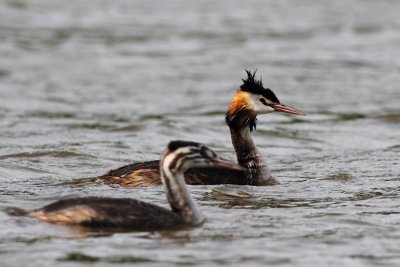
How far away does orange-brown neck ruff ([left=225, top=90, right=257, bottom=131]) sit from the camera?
14.7 meters

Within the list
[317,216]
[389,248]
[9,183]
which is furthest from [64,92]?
[389,248]

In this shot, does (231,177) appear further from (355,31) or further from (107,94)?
(355,31)

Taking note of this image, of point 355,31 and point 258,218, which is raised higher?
point 355,31

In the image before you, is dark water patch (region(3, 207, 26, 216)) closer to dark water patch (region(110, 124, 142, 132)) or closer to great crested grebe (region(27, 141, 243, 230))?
great crested grebe (region(27, 141, 243, 230))

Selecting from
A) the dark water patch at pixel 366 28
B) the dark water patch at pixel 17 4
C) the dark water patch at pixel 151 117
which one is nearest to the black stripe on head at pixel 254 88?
the dark water patch at pixel 151 117

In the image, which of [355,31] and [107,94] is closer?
[107,94]

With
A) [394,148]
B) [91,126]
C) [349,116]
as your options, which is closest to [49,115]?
[91,126]

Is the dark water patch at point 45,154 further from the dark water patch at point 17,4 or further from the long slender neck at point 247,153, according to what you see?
the dark water patch at point 17,4

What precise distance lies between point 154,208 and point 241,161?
357 cm

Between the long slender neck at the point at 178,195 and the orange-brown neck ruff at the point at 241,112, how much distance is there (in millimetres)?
3227

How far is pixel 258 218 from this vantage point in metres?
12.3

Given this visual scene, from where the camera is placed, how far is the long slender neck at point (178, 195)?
38.1 ft

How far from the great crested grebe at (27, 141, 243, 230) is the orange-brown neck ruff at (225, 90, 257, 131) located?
3.04m

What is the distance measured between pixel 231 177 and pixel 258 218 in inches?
82.7
